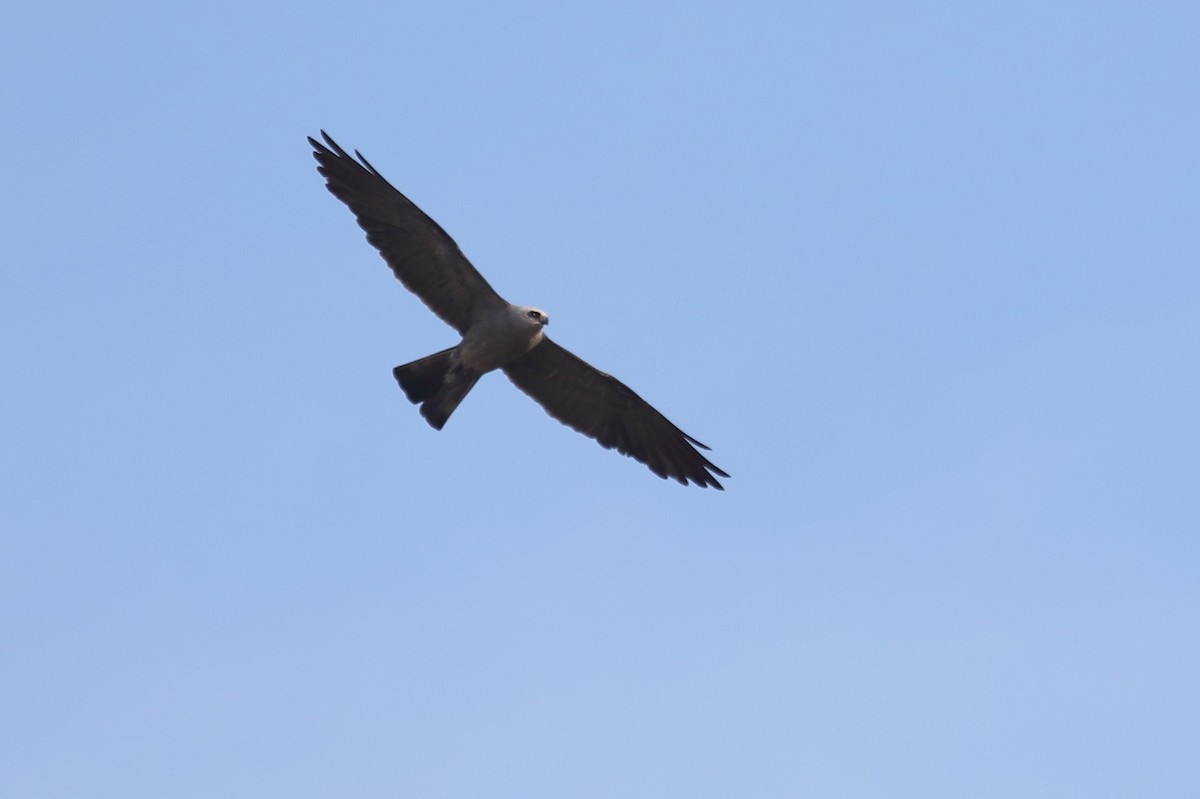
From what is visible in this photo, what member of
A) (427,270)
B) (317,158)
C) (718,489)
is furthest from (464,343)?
(718,489)

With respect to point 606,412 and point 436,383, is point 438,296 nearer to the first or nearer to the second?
point 436,383

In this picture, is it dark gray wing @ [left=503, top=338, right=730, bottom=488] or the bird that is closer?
the bird

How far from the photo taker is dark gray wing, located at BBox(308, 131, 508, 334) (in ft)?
63.8

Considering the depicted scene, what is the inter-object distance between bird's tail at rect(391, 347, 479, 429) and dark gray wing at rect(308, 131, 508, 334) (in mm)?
435

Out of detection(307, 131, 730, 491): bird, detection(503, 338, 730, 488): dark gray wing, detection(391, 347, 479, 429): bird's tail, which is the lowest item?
detection(391, 347, 479, 429): bird's tail

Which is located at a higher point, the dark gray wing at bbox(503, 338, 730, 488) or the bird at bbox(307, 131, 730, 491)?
the dark gray wing at bbox(503, 338, 730, 488)

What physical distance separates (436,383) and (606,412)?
2.43m

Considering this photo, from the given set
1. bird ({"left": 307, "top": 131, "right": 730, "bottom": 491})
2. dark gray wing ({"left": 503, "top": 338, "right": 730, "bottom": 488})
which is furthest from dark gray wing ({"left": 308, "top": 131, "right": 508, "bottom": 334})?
dark gray wing ({"left": 503, "top": 338, "right": 730, "bottom": 488})

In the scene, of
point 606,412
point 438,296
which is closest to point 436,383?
point 438,296

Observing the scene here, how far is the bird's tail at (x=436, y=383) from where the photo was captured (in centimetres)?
1962

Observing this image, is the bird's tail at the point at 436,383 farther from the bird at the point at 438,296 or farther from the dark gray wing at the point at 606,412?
the dark gray wing at the point at 606,412

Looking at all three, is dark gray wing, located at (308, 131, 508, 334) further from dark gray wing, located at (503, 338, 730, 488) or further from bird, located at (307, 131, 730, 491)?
dark gray wing, located at (503, 338, 730, 488)

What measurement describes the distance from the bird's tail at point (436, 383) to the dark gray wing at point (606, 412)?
3.16ft

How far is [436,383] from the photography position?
778 inches
